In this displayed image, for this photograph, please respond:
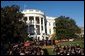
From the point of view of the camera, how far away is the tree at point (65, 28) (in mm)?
89188

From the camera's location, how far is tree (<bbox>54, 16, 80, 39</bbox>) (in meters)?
89.2

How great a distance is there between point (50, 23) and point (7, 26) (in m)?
78.3

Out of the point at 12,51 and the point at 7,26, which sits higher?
the point at 7,26

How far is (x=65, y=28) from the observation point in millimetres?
91000

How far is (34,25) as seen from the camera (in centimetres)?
9969

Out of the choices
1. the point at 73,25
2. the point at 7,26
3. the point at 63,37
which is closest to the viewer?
the point at 7,26

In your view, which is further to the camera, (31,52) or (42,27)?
(42,27)

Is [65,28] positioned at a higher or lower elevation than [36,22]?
lower

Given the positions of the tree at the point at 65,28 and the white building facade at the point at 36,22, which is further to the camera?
the white building facade at the point at 36,22

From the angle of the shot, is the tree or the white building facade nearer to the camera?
the tree

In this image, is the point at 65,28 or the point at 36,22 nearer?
the point at 65,28

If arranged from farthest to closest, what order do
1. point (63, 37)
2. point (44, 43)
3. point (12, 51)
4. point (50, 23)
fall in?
point (50, 23) → point (63, 37) → point (44, 43) → point (12, 51)

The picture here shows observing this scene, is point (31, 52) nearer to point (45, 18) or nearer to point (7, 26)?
point (7, 26)

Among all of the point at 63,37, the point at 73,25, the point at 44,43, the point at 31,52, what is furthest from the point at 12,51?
the point at 73,25
